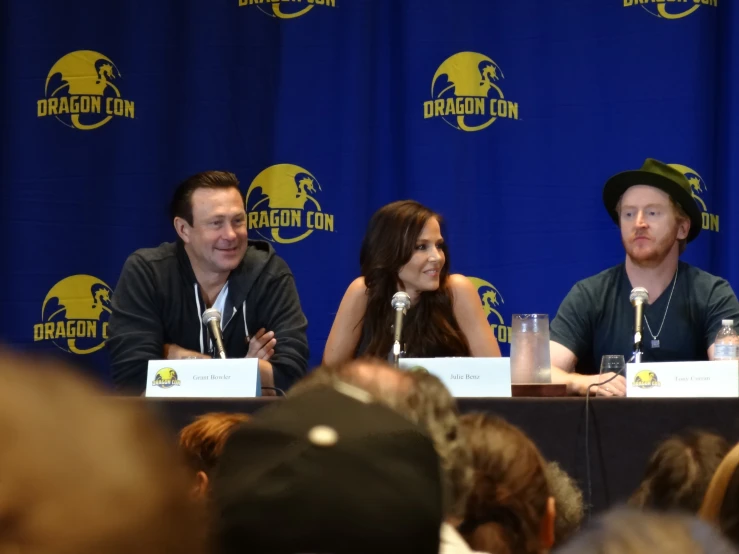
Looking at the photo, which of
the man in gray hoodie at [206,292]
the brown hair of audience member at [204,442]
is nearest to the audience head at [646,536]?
the brown hair of audience member at [204,442]

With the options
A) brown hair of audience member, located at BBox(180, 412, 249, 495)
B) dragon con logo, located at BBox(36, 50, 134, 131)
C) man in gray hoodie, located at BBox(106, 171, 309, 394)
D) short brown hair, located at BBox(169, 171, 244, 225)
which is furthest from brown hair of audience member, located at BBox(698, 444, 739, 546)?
dragon con logo, located at BBox(36, 50, 134, 131)

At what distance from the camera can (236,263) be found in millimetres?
3357

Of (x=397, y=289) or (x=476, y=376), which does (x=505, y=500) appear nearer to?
(x=476, y=376)

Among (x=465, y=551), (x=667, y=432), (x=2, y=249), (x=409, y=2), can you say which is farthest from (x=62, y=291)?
(x=465, y=551)

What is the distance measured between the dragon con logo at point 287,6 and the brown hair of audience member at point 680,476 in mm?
3102

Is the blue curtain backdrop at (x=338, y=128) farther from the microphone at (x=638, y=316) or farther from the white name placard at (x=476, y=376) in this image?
the white name placard at (x=476, y=376)

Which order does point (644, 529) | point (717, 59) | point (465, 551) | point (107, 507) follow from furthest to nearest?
1. point (717, 59)
2. point (465, 551)
3. point (644, 529)
4. point (107, 507)

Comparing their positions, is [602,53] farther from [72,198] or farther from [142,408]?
[142,408]

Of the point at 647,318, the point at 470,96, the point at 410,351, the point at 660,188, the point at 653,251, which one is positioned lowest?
the point at 410,351

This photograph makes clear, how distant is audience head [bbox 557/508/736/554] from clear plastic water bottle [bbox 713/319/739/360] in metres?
2.16

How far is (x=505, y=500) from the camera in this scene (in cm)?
113

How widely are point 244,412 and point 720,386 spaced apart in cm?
104

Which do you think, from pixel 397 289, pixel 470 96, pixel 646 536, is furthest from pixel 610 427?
pixel 470 96

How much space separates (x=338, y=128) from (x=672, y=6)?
4.49ft
